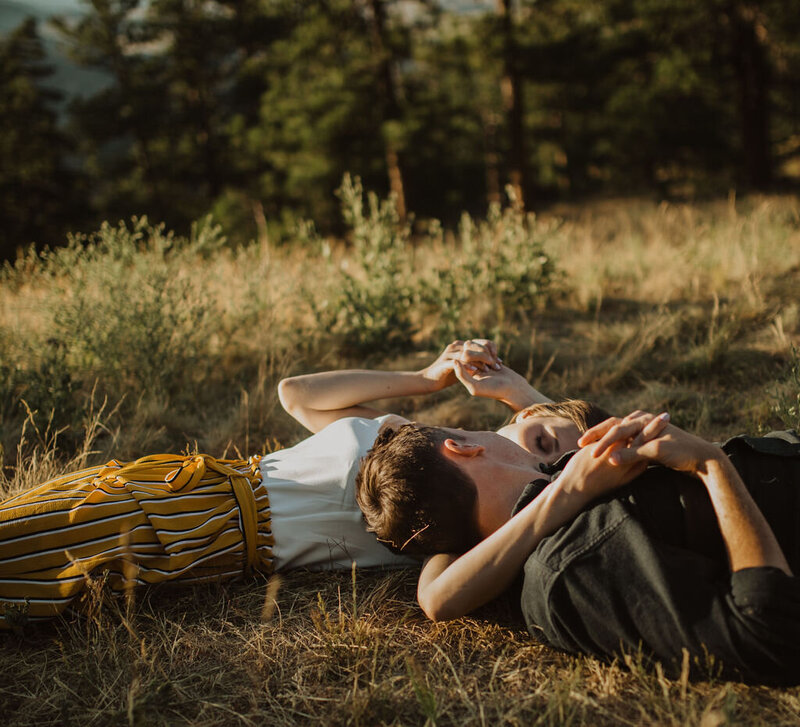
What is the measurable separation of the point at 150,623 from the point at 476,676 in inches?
42.1

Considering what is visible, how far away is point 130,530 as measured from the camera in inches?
84.6

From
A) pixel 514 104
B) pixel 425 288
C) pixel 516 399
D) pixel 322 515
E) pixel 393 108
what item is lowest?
pixel 322 515

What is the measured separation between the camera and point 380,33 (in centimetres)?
1451

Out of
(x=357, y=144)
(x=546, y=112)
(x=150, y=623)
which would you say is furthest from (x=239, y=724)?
(x=546, y=112)

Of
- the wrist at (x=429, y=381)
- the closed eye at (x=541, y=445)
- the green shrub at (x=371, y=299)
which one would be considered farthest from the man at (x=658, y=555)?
the green shrub at (x=371, y=299)

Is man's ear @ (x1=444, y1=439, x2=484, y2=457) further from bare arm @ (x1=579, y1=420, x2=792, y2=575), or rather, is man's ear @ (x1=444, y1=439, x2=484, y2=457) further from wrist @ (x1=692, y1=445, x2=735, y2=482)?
wrist @ (x1=692, y1=445, x2=735, y2=482)

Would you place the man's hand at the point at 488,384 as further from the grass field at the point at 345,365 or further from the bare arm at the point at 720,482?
the bare arm at the point at 720,482

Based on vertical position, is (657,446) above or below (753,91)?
below

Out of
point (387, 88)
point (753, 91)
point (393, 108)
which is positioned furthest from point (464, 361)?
point (753, 91)

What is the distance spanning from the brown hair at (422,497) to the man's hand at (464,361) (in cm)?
72

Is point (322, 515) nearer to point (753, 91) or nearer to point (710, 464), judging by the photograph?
point (710, 464)

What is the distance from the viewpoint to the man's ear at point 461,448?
204 centimetres

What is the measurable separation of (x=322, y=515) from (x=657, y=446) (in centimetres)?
118

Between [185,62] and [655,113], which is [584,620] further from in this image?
[185,62]
